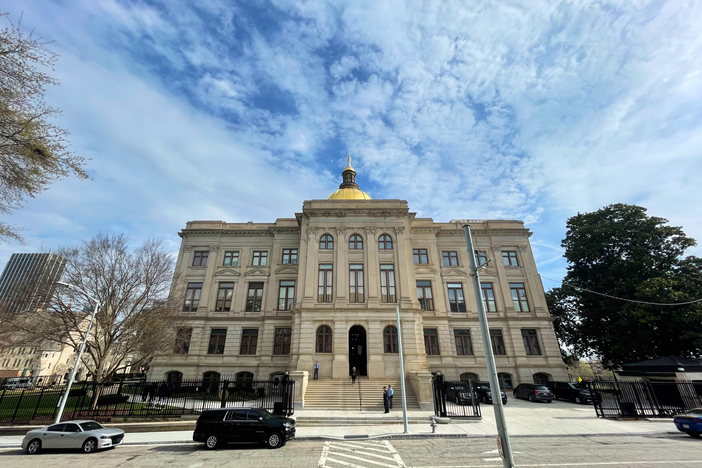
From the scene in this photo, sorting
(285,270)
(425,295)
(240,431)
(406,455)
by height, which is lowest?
(406,455)

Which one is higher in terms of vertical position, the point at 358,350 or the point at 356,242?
the point at 356,242

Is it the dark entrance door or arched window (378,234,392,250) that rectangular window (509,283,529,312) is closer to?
arched window (378,234,392,250)

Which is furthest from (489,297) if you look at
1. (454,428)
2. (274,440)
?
(274,440)

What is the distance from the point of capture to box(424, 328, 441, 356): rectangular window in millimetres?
32750

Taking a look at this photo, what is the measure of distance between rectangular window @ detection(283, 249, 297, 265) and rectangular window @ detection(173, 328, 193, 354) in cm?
1282

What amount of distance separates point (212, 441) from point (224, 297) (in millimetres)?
24086

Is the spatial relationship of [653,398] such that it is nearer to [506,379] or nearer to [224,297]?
[506,379]

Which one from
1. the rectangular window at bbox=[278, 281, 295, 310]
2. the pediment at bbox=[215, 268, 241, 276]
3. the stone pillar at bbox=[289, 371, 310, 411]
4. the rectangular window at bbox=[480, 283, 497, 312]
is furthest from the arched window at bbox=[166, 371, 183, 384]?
the rectangular window at bbox=[480, 283, 497, 312]

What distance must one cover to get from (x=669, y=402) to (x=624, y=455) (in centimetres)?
1424

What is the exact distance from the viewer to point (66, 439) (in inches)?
508

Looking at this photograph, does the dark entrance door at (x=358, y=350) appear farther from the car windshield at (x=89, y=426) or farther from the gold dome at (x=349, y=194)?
the car windshield at (x=89, y=426)

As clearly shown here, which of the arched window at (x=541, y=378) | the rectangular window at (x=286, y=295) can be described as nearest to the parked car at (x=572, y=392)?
the arched window at (x=541, y=378)

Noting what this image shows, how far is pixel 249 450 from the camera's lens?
42.1 ft

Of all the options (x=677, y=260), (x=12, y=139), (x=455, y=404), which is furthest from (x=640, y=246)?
(x=12, y=139)
